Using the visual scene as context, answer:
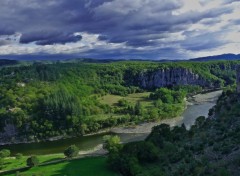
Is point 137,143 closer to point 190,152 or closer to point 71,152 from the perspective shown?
point 190,152

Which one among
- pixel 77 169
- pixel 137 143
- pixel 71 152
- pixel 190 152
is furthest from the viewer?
pixel 71 152

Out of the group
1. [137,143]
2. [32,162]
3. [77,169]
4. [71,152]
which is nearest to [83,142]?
[71,152]

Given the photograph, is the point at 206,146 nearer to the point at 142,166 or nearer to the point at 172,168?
the point at 172,168

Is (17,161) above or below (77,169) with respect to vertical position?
below

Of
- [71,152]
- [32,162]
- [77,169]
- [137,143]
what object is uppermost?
[137,143]

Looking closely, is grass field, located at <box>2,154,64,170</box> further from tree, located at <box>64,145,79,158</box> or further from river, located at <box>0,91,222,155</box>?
river, located at <box>0,91,222,155</box>

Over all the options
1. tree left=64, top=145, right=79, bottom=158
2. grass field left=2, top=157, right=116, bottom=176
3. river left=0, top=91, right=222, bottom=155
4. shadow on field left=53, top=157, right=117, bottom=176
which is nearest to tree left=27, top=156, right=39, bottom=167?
grass field left=2, top=157, right=116, bottom=176

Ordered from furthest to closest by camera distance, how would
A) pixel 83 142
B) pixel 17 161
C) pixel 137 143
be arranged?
pixel 83 142
pixel 17 161
pixel 137 143

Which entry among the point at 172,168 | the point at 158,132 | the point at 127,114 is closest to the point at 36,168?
the point at 158,132

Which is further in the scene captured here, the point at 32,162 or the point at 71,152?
the point at 71,152
